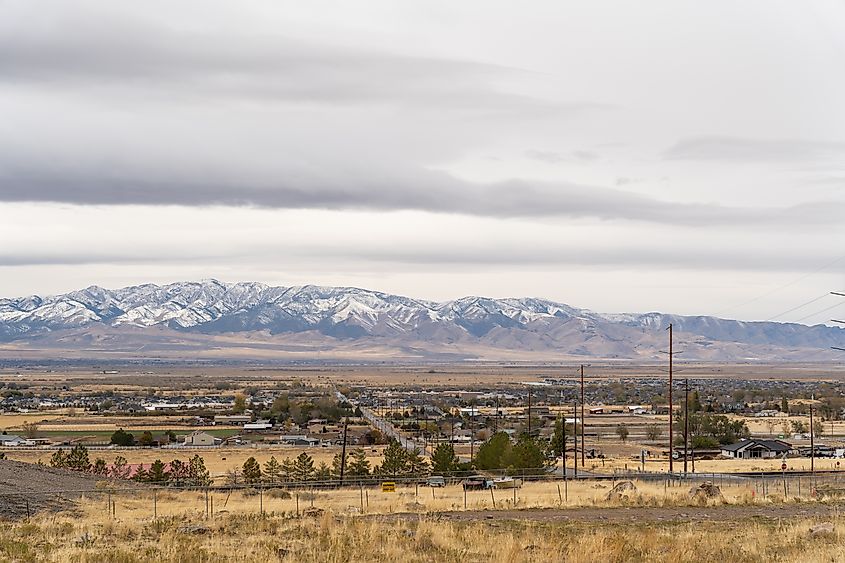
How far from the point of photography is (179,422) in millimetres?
134750

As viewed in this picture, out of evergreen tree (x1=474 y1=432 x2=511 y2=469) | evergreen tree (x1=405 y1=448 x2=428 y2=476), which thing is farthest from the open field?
evergreen tree (x1=405 y1=448 x2=428 y2=476)

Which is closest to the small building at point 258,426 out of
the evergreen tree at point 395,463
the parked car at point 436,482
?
the evergreen tree at point 395,463

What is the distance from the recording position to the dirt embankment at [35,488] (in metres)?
33.2

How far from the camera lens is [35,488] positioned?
3856 centimetres

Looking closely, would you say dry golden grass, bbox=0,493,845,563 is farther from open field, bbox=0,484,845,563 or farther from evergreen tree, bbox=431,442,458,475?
evergreen tree, bbox=431,442,458,475

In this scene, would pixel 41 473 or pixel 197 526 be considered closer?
pixel 197 526

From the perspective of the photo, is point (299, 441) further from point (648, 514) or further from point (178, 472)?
point (648, 514)

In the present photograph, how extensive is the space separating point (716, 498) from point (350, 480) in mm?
19774

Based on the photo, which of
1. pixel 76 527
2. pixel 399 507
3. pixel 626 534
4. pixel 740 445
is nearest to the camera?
pixel 626 534

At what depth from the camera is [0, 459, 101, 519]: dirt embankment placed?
1305 inches

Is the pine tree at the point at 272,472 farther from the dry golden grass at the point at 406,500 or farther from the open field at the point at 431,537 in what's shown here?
the open field at the point at 431,537

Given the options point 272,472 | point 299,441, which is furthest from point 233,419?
point 272,472

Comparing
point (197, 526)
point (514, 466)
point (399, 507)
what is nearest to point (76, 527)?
point (197, 526)

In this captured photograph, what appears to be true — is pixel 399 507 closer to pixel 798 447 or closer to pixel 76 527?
pixel 76 527
